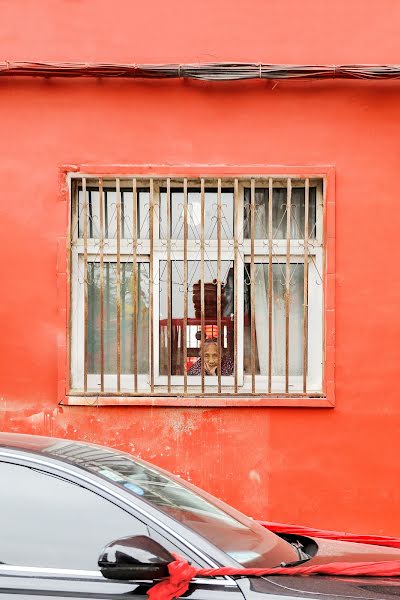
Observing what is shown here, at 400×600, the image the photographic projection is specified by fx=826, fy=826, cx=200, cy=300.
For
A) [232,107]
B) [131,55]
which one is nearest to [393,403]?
[232,107]

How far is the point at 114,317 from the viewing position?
6.63 m

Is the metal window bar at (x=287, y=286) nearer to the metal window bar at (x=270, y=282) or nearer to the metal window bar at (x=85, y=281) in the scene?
the metal window bar at (x=270, y=282)

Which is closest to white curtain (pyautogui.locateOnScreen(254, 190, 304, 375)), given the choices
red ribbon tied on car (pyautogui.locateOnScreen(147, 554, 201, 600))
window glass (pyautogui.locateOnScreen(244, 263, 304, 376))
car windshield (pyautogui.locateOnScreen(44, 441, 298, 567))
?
window glass (pyautogui.locateOnScreen(244, 263, 304, 376))

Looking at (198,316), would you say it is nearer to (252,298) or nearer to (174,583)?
(252,298)

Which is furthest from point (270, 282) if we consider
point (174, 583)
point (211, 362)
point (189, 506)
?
point (174, 583)

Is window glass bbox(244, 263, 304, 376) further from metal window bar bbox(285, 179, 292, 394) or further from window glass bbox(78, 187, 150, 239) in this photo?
window glass bbox(78, 187, 150, 239)

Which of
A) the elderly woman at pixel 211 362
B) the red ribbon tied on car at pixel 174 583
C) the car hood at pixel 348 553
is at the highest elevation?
the elderly woman at pixel 211 362

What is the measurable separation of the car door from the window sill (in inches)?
127

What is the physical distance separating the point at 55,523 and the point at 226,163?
3977 millimetres

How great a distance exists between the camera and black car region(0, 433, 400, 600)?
2.90m

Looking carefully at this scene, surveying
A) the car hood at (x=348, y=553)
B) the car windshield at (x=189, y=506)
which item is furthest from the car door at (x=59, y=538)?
the car hood at (x=348, y=553)

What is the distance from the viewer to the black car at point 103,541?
114 inches

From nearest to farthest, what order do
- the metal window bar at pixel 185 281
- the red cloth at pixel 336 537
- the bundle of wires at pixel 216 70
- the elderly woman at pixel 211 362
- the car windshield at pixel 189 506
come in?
the car windshield at pixel 189 506 < the red cloth at pixel 336 537 < the bundle of wires at pixel 216 70 < the metal window bar at pixel 185 281 < the elderly woman at pixel 211 362

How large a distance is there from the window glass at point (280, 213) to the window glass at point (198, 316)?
0.38m
